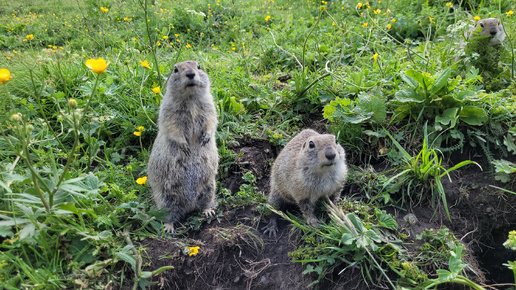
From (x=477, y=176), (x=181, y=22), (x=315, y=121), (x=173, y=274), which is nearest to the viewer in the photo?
(x=173, y=274)

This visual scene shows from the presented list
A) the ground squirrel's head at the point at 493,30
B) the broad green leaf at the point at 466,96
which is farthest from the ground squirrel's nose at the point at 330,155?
the ground squirrel's head at the point at 493,30

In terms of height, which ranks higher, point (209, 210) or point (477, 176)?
point (477, 176)

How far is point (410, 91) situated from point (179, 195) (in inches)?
107

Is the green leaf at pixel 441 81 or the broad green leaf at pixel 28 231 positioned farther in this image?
the green leaf at pixel 441 81

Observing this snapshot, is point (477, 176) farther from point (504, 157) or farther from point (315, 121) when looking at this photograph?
point (315, 121)

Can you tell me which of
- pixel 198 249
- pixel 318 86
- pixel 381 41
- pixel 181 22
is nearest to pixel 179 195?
pixel 198 249

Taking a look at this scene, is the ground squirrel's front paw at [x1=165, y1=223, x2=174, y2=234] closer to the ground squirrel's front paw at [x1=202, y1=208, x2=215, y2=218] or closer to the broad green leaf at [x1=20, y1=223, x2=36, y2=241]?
the ground squirrel's front paw at [x1=202, y1=208, x2=215, y2=218]

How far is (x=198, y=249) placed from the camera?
3.36 metres

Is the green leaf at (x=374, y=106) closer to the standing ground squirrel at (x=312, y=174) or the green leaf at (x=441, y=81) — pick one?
the green leaf at (x=441, y=81)

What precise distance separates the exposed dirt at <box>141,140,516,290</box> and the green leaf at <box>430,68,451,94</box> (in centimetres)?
89

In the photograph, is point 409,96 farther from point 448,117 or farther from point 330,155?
point 330,155

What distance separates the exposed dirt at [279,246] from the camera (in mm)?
3227

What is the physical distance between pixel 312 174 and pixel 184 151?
1394 millimetres

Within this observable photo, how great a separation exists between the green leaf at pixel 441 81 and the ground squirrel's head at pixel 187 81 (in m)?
2.42
